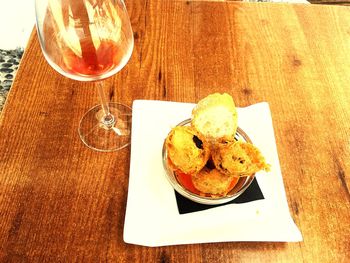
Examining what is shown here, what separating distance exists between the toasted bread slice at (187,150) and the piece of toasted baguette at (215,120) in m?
0.01

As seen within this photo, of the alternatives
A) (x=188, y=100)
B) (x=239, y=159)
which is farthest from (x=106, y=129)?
(x=239, y=159)

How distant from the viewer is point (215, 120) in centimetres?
39

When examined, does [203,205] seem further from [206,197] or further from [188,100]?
[188,100]

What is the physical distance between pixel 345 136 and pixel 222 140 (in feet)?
0.80

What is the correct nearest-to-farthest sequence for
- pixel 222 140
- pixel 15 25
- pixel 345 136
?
pixel 222 140 < pixel 345 136 < pixel 15 25

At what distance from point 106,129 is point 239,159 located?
241 millimetres

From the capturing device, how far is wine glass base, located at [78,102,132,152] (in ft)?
1.68

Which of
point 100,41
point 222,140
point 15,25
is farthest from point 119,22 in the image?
point 15,25

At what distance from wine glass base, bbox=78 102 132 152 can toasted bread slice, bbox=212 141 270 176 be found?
0.58ft

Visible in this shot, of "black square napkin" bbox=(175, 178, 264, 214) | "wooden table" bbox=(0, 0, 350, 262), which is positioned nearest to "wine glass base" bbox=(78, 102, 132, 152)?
"wooden table" bbox=(0, 0, 350, 262)

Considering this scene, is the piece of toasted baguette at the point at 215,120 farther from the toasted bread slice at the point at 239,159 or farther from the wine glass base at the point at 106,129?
the wine glass base at the point at 106,129

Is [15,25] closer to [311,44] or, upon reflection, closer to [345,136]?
[311,44]

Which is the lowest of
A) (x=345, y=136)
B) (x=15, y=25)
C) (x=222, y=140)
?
(x=15, y=25)

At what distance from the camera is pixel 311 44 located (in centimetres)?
64
